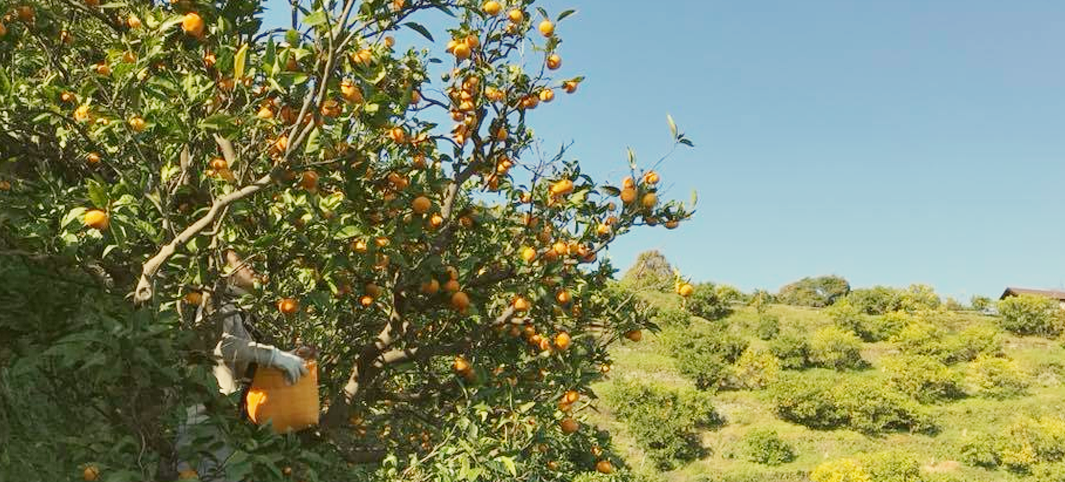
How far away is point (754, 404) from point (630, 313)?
15.1 metres

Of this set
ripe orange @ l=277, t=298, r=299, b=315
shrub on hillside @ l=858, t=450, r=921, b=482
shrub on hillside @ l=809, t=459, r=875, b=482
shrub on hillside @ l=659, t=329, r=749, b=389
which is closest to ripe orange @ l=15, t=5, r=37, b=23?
ripe orange @ l=277, t=298, r=299, b=315

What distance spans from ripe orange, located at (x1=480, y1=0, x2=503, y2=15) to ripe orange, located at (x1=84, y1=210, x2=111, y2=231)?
1888mm

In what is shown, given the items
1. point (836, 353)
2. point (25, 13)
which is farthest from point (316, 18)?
point (836, 353)

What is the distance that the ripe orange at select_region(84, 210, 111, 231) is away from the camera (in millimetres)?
1613

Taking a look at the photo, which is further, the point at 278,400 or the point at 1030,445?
the point at 1030,445

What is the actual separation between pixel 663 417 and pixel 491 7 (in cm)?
1276

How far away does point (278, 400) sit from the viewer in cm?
243

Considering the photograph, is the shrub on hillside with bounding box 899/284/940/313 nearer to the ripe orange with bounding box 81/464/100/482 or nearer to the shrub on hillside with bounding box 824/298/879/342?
Answer: the shrub on hillside with bounding box 824/298/879/342

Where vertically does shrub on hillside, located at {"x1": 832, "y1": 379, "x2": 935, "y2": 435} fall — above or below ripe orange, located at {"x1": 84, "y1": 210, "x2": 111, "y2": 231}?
below

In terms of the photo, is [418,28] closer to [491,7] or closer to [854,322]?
[491,7]

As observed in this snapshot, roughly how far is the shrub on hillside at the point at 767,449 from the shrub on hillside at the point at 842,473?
47.3 inches

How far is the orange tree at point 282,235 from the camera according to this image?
1788 mm

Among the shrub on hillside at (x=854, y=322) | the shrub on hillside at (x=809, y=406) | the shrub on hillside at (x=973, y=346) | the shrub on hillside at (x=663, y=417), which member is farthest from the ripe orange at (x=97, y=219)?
the shrub on hillside at (x=854, y=322)

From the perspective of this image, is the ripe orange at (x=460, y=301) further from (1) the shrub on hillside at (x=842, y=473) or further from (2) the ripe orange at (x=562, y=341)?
(1) the shrub on hillside at (x=842, y=473)
